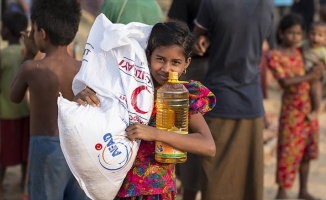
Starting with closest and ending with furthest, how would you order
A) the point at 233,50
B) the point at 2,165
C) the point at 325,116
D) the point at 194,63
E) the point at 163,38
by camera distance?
1. the point at 163,38
2. the point at 233,50
3. the point at 194,63
4. the point at 2,165
5. the point at 325,116

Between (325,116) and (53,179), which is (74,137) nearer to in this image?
(53,179)

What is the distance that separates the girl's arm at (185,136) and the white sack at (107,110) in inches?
2.2

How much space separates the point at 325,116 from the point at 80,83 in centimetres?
779

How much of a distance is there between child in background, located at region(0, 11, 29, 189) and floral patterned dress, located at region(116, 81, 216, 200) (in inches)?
122

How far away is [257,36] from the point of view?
4.65 metres

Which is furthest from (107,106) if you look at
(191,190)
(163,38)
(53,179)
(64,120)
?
(191,190)

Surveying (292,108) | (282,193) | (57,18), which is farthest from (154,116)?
(282,193)

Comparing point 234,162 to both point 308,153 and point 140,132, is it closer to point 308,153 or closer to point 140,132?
point 308,153

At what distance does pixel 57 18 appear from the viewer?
3781 millimetres

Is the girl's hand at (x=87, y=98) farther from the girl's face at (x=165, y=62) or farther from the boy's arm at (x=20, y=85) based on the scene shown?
the boy's arm at (x=20, y=85)

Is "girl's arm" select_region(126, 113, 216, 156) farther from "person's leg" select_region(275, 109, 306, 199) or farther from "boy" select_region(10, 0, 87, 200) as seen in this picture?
"person's leg" select_region(275, 109, 306, 199)

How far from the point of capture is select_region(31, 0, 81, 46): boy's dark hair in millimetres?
3764

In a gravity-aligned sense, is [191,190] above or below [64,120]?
below

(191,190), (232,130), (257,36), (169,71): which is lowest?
(191,190)
